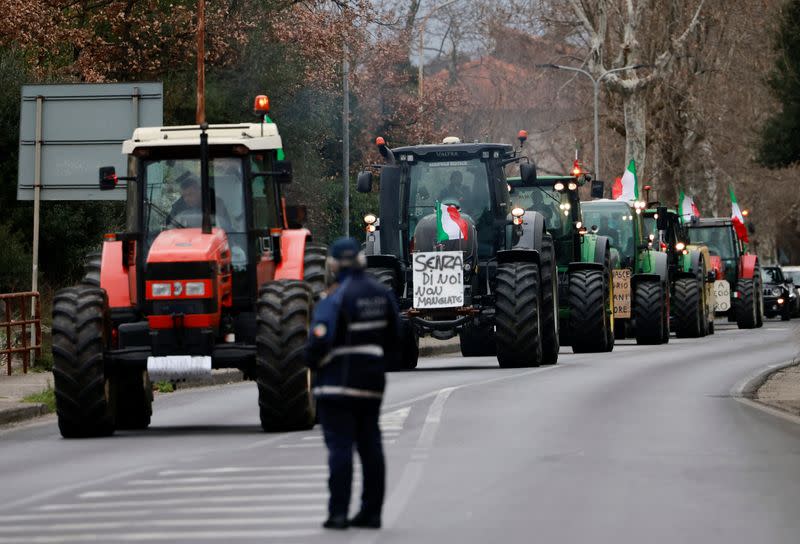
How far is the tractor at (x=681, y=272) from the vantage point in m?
39.6

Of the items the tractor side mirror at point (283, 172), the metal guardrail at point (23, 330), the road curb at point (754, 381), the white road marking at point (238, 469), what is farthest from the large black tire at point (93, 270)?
the road curb at point (754, 381)

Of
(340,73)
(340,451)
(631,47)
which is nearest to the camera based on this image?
(340,451)

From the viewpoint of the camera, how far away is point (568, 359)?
101 ft

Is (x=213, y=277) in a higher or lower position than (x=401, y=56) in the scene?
lower

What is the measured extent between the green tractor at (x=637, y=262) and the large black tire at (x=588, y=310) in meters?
3.31

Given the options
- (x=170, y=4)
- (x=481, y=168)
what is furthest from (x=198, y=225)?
(x=170, y=4)

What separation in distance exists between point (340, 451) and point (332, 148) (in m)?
53.5

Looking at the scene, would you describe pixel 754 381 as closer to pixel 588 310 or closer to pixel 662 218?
pixel 588 310

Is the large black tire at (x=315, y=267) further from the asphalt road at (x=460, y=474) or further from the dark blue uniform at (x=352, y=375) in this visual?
the dark blue uniform at (x=352, y=375)

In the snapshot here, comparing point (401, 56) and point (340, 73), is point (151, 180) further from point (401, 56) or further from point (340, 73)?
point (401, 56)

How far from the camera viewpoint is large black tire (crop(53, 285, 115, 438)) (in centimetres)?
1706

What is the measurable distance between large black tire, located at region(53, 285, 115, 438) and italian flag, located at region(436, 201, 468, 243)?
9873mm

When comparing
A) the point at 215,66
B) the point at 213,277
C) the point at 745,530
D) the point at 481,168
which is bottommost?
the point at 745,530

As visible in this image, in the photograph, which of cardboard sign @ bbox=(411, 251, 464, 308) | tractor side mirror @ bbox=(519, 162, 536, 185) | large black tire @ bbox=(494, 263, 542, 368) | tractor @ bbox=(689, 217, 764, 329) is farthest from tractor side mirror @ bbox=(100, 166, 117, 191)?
tractor @ bbox=(689, 217, 764, 329)
